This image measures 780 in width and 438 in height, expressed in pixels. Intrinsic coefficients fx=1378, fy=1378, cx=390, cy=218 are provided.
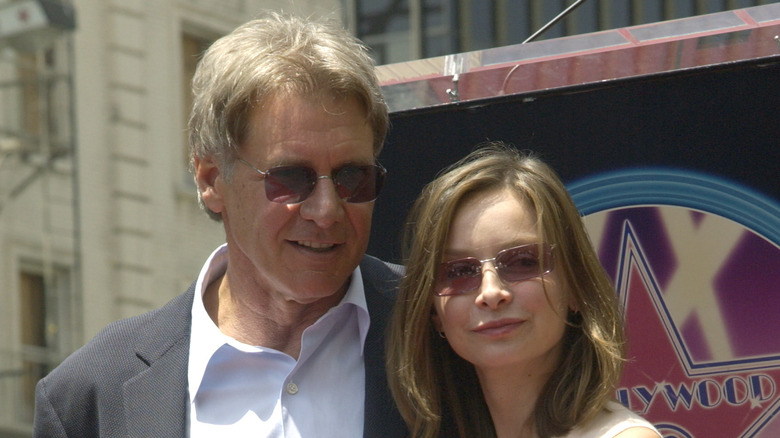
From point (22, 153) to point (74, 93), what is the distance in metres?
0.80

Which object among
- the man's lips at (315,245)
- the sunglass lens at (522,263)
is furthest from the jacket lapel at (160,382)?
the sunglass lens at (522,263)

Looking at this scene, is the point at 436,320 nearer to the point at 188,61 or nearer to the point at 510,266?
the point at 510,266

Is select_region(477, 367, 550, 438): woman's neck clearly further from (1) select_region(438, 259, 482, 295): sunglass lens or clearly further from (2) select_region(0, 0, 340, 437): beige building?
(2) select_region(0, 0, 340, 437): beige building

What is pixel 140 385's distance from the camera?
9.47 ft

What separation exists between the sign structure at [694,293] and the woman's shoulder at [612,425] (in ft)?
1.41

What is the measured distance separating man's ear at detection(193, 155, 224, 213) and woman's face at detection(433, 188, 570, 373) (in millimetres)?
693

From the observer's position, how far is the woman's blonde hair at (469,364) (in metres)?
2.54

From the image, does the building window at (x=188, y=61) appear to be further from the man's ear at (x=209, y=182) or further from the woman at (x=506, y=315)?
the woman at (x=506, y=315)

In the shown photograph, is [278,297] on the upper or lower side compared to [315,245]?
lower

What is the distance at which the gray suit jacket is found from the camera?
9.26 feet

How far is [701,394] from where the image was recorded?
2.91 m

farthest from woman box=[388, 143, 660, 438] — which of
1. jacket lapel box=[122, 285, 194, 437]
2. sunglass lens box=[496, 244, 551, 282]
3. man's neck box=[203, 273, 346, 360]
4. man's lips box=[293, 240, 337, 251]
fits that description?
jacket lapel box=[122, 285, 194, 437]

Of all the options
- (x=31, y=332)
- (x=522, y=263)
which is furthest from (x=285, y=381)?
(x=31, y=332)

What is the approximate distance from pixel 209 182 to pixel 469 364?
2.55 feet
